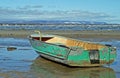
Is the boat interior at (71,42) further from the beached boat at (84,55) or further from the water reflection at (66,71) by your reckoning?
the water reflection at (66,71)

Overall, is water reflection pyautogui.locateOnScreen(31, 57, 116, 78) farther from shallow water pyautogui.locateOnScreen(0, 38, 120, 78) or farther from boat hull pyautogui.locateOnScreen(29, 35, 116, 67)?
boat hull pyautogui.locateOnScreen(29, 35, 116, 67)

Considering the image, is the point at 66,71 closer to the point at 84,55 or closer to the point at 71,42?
the point at 84,55

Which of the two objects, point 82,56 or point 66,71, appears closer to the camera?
point 66,71

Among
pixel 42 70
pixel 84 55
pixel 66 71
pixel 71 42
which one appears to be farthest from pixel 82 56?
pixel 71 42

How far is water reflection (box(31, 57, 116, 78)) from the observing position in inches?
A: 577

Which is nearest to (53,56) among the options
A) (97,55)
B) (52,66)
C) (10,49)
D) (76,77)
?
(52,66)

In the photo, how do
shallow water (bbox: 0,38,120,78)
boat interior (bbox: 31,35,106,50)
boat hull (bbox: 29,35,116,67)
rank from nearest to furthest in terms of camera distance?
shallow water (bbox: 0,38,120,78), boat hull (bbox: 29,35,116,67), boat interior (bbox: 31,35,106,50)

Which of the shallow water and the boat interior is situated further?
the boat interior

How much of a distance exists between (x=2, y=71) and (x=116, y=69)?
4767 millimetres

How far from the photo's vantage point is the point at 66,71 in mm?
15656

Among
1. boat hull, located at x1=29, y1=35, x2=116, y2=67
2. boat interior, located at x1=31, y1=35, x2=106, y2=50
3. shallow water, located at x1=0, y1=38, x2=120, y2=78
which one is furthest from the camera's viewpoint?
boat interior, located at x1=31, y1=35, x2=106, y2=50

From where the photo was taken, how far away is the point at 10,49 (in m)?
23.1

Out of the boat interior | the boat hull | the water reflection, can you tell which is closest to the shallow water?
the water reflection

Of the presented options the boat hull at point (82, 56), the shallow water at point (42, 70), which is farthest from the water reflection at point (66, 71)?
the boat hull at point (82, 56)
